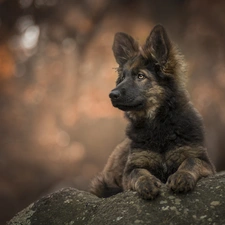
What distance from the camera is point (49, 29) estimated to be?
52.3 ft

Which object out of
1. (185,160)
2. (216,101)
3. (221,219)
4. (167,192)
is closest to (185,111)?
(185,160)

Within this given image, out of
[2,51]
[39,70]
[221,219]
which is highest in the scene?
[2,51]

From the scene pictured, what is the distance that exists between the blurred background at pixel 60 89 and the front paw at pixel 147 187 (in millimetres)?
8887

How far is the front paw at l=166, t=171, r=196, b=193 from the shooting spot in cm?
593

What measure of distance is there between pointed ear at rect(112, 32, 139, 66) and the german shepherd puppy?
0.02 m

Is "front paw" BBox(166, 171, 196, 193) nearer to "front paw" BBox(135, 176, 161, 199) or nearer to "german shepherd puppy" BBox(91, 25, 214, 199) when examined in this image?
"front paw" BBox(135, 176, 161, 199)

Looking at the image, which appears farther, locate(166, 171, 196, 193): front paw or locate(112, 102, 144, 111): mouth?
Answer: locate(112, 102, 144, 111): mouth

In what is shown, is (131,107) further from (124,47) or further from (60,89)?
(60,89)

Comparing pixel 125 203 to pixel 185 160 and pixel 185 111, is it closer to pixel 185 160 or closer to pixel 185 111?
pixel 185 160

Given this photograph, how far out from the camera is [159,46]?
24.5ft

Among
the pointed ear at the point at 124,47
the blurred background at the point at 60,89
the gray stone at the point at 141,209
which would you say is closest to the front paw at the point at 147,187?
the gray stone at the point at 141,209

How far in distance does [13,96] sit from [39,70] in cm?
117

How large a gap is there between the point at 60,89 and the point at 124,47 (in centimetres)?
802

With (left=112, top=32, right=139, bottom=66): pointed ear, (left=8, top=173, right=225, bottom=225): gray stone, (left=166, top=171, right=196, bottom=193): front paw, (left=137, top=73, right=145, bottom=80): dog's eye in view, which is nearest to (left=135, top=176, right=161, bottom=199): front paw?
(left=8, top=173, right=225, bottom=225): gray stone
